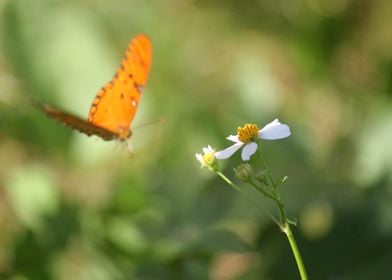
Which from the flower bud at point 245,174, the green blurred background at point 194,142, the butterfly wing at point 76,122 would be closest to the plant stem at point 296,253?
the flower bud at point 245,174

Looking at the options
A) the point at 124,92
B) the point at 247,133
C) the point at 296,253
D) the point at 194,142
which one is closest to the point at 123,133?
Result: the point at 124,92

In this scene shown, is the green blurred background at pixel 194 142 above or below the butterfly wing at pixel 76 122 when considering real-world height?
above

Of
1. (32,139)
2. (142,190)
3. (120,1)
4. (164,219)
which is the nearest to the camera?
(164,219)

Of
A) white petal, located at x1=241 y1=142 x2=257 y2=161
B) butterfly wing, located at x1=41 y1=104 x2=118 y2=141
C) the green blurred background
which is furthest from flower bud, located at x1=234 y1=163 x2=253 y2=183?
the green blurred background

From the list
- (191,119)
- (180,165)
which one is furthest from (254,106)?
(180,165)

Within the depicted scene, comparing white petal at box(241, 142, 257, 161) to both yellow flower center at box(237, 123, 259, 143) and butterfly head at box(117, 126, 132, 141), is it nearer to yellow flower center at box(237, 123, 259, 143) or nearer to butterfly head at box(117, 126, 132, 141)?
yellow flower center at box(237, 123, 259, 143)

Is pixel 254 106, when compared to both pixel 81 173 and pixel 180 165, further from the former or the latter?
pixel 81 173

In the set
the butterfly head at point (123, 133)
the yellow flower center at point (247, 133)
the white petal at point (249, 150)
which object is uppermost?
the butterfly head at point (123, 133)

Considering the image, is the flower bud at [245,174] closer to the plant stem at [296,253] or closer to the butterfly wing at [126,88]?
the plant stem at [296,253]
